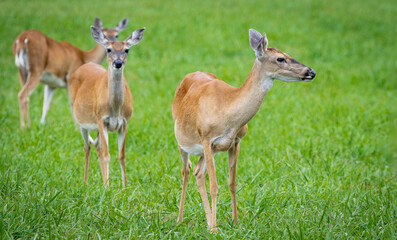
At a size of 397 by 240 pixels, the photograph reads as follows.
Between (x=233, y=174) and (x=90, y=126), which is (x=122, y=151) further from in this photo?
(x=233, y=174)

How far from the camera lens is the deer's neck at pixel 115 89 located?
5832mm

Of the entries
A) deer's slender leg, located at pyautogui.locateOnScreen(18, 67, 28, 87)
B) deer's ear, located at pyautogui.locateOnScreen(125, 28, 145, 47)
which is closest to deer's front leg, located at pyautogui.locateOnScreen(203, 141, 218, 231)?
deer's ear, located at pyautogui.locateOnScreen(125, 28, 145, 47)

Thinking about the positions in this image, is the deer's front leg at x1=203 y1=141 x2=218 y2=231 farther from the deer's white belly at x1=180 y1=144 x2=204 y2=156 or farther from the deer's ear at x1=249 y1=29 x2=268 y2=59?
the deer's ear at x1=249 y1=29 x2=268 y2=59

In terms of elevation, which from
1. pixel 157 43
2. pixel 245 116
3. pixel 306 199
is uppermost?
pixel 245 116

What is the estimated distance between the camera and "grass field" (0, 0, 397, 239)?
439 centimetres

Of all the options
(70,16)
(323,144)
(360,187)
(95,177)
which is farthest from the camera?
(70,16)

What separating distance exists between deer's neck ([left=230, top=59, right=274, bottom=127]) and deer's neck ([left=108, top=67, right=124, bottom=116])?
6.81 ft

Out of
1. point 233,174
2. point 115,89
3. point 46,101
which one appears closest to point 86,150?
point 115,89

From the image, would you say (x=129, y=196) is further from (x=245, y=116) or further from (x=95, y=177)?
(x=245, y=116)

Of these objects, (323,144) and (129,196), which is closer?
(129,196)

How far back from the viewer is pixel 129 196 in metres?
5.01

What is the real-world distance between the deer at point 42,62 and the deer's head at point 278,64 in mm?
5182

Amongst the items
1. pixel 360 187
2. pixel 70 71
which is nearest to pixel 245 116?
pixel 360 187

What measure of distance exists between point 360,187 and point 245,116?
214 centimetres
